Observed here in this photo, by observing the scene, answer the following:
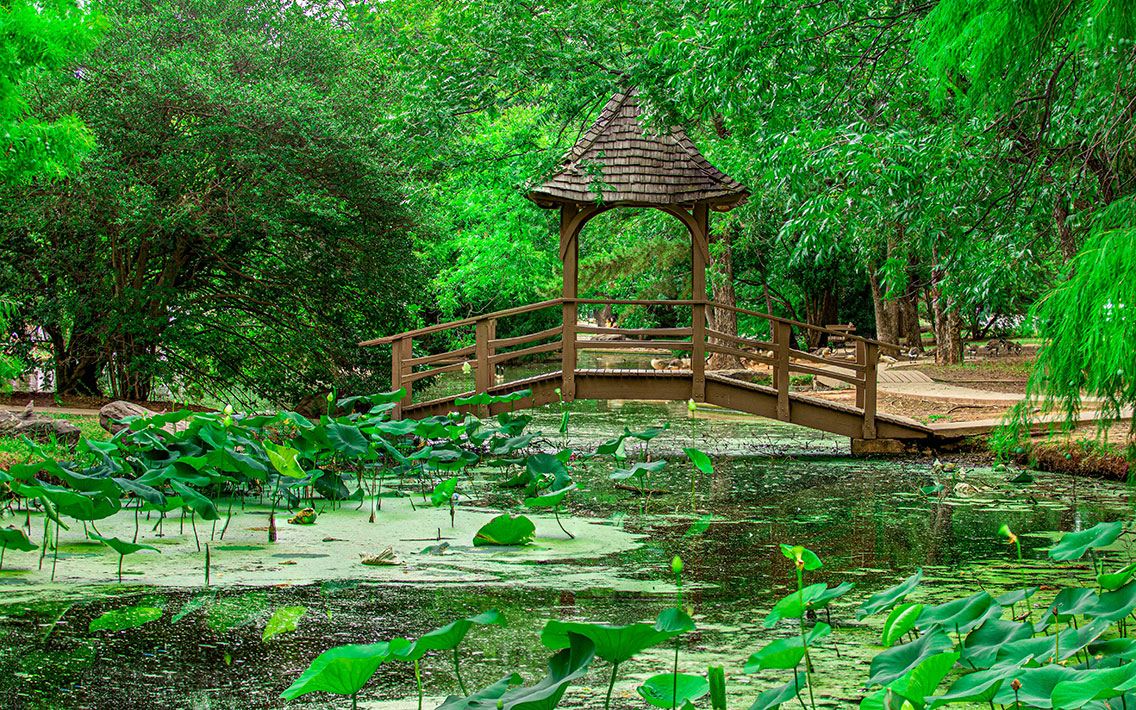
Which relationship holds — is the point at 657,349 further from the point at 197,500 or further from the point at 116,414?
the point at 197,500

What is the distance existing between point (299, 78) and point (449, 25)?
7.42 feet

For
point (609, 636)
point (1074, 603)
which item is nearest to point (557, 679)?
point (609, 636)

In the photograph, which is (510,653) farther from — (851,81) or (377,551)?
(851,81)

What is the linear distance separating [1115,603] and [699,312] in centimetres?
844

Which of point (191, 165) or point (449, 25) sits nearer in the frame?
point (191, 165)

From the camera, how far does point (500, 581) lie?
4.53m

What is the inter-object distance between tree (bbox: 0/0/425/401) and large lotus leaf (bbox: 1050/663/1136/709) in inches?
425

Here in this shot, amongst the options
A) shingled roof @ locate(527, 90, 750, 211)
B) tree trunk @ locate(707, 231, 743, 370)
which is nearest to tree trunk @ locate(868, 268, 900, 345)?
tree trunk @ locate(707, 231, 743, 370)

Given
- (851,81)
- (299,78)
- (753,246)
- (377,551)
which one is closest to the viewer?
(377,551)

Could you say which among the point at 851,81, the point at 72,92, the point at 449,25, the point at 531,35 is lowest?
the point at 851,81

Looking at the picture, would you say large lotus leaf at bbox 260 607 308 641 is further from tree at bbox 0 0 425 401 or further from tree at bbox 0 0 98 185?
tree at bbox 0 0 425 401

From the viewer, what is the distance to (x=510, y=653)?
3.43 meters

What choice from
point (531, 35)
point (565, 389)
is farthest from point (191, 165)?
point (565, 389)

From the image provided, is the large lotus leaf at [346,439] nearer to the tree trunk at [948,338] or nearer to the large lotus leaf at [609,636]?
the large lotus leaf at [609,636]
